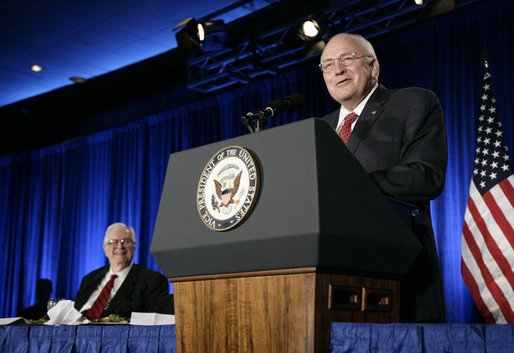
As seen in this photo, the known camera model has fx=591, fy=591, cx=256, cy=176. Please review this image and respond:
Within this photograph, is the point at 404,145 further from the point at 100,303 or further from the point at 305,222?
the point at 100,303

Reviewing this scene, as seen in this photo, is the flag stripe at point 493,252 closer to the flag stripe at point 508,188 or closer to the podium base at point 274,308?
the flag stripe at point 508,188

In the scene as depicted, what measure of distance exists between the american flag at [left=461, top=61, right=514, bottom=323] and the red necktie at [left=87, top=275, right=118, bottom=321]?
222cm

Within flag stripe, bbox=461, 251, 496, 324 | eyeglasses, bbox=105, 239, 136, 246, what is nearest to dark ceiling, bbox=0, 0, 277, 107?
eyeglasses, bbox=105, 239, 136, 246

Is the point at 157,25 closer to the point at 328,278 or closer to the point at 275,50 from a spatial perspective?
the point at 275,50

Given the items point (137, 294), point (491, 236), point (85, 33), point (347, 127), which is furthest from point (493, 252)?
point (85, 33)

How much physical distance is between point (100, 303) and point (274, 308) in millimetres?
2850

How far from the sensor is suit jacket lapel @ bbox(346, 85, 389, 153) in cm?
127

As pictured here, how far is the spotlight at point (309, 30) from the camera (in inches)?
184

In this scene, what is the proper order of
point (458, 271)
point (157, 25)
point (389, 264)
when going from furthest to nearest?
point (157, 25) → point (458, 271) → point (389, 264)

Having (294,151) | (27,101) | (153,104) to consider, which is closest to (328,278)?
(294,151)

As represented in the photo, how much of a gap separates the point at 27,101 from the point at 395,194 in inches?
294

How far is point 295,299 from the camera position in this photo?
0.96 meters

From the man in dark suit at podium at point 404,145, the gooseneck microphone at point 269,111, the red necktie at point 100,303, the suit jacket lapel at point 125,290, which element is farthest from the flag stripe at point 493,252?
the gooseneck microphone at point 269,111

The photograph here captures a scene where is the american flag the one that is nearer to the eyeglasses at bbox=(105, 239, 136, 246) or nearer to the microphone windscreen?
the eyeglasses at bbox=(105, 239, 136, 246)
